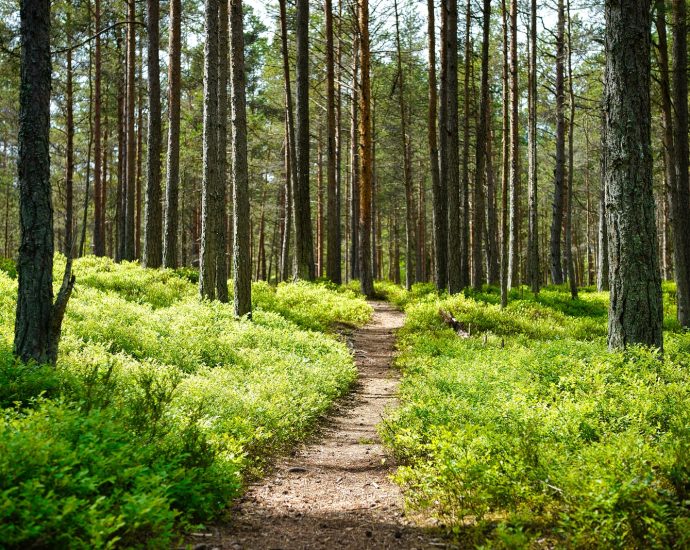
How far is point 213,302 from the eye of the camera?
12477 mm

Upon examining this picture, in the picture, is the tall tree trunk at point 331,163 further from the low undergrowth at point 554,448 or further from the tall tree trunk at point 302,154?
the low undergrowth at point 554,448

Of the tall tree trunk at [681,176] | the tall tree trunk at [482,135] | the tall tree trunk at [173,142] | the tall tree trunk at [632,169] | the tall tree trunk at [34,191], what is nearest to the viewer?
the tall tree trunk at [34,191]

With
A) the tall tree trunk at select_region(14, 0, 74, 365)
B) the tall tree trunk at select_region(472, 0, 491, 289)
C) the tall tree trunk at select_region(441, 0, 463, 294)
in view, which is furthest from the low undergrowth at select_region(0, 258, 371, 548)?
the tall tree trunk at select_region(472, 0, 491, 289)

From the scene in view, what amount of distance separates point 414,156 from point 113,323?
102 ft

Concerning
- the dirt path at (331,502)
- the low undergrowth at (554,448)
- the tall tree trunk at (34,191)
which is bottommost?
the dirt path at (331,502)

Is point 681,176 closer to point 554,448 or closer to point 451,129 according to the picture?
point 451,129

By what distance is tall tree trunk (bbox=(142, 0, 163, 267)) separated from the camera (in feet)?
56.1

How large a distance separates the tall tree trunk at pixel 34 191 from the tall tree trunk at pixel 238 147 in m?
5.75

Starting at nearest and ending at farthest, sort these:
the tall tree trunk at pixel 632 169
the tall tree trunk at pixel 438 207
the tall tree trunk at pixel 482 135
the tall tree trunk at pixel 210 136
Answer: the tall tree trunk at pixel 632 169, the tall tree trunk at pixel 210 136, the tall tree trunk at pixel 482 135, the tall tree trunk at pixel 438 207

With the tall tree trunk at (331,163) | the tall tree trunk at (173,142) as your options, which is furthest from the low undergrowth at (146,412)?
the tall tree trunk at (331,163)

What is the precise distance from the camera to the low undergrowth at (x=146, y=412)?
3240 millimetres

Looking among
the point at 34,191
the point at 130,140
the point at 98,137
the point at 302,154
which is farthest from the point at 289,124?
the point at 34,191

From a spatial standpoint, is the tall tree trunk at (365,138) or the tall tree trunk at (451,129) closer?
the tall tree trunk at (451,129)

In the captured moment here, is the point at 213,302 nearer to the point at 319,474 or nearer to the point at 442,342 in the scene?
the point at 442,342
